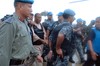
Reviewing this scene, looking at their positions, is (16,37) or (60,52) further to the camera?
(60,52)

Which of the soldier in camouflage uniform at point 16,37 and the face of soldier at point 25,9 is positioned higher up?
the face of soldier at point 25,9

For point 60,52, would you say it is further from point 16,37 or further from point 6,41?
point 6,41

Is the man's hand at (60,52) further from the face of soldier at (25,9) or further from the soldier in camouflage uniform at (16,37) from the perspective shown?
the face of soldier at (25,9)

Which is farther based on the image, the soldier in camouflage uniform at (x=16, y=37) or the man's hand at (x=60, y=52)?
the man's hand at (x=60, y=52)

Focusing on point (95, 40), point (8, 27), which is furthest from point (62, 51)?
point (8, 27)

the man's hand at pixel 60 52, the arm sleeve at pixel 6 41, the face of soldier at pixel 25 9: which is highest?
the face of soldier at pixel 25 9

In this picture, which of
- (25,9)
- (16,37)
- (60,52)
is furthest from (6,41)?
(60,52)

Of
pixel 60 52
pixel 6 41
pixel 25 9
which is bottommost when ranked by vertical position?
pixel 60 52

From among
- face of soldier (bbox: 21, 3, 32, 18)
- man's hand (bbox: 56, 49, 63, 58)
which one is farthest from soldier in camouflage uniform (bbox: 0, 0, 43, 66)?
man's hand (bbox: 56, 49, 63, 58)

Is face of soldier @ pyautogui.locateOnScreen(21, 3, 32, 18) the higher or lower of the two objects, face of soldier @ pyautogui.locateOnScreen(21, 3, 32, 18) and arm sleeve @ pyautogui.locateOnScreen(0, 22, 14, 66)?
the higher

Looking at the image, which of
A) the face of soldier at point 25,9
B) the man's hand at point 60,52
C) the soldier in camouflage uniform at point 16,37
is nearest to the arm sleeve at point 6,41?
the soldier in camouflage uniform at point 16,37

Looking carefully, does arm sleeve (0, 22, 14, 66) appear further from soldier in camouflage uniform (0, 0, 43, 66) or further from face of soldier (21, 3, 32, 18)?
face of soldier (21, 3, 32, 18)

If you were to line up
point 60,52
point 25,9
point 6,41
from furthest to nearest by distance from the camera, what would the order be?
1. point 60,52
2. point 25,9
3. point 6,41

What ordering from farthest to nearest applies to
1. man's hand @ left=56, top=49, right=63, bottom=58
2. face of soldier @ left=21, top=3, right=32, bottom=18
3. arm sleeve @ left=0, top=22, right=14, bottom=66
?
man's hand @ left=56, top=49, right=63, bottom=58 → face of soldier @ left=21, top=3, right=32, bottom=18 → arm sleeve @ left=0, top=22, right=14, bottom=66
